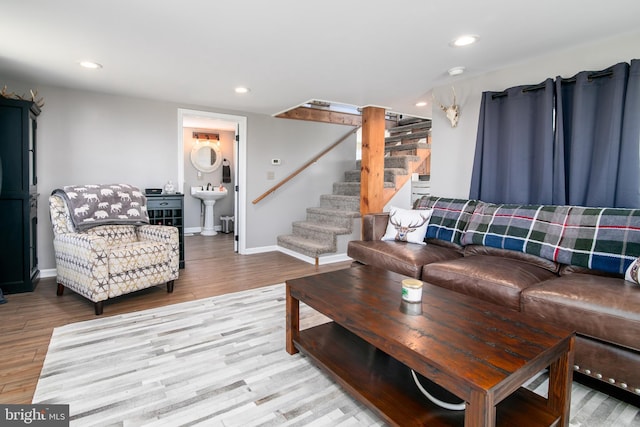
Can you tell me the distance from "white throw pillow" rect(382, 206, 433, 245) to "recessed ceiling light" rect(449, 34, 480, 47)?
1.49 metres

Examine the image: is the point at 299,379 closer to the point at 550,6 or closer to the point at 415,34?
the point at 415,34

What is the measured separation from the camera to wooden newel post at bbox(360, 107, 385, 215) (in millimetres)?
4492

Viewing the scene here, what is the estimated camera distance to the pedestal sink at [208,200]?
6377 mm

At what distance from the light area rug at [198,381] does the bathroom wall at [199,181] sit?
4254 millimetres

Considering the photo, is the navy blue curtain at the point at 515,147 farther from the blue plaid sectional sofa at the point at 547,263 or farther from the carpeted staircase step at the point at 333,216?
the carpeted staircase step at the point at 333,216

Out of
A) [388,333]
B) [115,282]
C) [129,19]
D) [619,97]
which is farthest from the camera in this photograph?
[115,282]

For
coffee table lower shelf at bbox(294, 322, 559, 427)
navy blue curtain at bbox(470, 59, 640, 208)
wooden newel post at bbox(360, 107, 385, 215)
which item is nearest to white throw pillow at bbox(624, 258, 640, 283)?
navy blue curtain at bbox(470, 59, 640, 208)

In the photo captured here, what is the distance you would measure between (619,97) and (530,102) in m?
0.64

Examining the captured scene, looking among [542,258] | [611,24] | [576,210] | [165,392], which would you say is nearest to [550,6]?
[611,24]

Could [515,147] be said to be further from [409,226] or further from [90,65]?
[90,65]

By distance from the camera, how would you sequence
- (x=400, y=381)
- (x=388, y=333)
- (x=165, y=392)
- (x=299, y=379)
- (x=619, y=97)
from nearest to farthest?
(x=388, y=333), (x=400, y=381), (x=165, y=392), (x=299, y=379), (x=619, y=97)

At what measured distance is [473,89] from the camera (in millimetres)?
3426

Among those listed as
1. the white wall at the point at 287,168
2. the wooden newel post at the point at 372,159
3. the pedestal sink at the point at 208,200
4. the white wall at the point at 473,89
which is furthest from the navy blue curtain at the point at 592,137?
the pedestal sink at the point at 208,200

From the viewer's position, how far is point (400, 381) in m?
1.63
